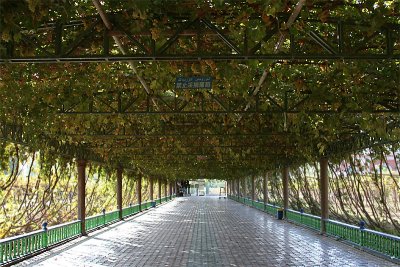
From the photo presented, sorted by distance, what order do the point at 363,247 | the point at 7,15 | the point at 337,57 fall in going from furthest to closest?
the point at 363,247, the point at 337,57, the point at 7,15

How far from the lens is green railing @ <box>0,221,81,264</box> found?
11.0 m

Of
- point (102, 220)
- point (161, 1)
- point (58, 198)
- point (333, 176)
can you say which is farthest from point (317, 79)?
point (58, 198)

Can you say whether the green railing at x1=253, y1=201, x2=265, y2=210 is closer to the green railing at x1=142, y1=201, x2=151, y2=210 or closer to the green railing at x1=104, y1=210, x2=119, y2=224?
the green railing at x1=142, y1=201, x2=151, y2=210

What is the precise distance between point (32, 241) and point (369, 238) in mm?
9212

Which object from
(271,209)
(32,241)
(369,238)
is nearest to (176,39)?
(32,241)

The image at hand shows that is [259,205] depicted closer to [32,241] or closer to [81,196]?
[81,196]

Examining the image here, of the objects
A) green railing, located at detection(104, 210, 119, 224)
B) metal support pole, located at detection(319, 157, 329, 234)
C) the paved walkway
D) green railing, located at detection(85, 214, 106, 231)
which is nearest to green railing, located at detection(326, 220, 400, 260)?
the paved walkway

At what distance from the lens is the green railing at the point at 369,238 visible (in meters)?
11.7

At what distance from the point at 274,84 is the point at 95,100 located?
15.3ft

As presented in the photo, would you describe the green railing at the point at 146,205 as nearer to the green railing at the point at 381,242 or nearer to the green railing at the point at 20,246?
the green railing at the point at 20,246

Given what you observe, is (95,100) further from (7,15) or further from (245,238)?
(245,238)

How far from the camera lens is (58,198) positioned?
79.1 feet

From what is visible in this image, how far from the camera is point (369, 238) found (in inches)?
523

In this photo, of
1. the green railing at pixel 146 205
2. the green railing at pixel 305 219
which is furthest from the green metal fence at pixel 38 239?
the green railing at pixel 146 205
